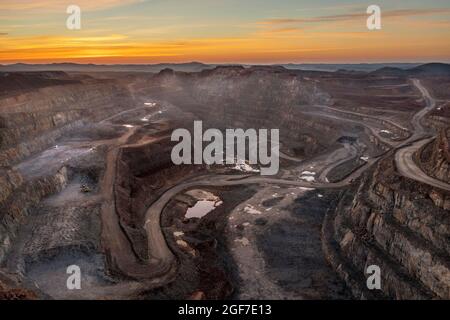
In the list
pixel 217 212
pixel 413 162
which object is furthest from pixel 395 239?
pixel 217 212

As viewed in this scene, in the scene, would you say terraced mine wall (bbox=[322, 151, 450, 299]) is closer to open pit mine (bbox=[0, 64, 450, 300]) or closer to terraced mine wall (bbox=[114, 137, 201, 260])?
open pit mine (bbox=[0, 64, 450, 300])

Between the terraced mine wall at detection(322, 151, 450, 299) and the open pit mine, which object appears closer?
the terraced mine wall at detection(322, 151, 450, 299)

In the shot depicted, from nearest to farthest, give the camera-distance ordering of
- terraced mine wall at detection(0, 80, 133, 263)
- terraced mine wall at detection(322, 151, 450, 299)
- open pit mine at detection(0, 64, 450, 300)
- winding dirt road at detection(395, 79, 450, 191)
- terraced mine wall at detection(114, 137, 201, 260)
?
terraced mine wall at detection(322, 151, 450, 299), open pit mine at detection(0, 64, 450, 300), winding dirt road at detection(395, 79, 450, 191), terraced mine wall at detection(0, 80, 133, 263), terraced mine wall at detection(114, 137, 201, 260)

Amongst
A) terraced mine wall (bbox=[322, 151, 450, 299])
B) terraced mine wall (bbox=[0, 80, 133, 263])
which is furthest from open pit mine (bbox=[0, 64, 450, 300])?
terraced mine wall (bbox=[0, 80, 133, 263])

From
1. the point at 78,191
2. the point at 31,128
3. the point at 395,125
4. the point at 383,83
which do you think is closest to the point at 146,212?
the point at 78,191

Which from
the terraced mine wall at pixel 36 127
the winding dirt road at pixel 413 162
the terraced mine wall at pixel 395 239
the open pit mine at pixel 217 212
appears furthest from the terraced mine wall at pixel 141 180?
the winding dirt road at pixel 413 162

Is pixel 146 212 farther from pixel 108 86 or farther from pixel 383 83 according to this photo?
pixel 383 83

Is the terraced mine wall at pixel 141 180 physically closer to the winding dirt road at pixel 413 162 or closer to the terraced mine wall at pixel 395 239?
the terraced mine wall at pixel 395 239
